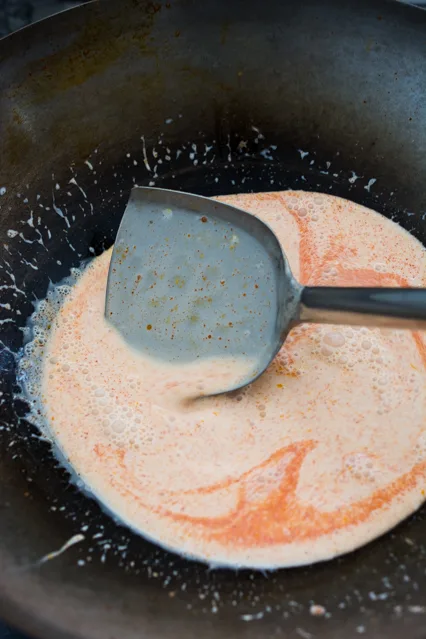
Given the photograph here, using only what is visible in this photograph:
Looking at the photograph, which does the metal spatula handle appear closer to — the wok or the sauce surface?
the sauce surface

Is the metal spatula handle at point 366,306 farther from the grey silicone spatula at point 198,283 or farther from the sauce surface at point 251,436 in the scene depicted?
the sauce surface at point 251,436

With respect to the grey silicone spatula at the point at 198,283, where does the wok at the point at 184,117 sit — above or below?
above

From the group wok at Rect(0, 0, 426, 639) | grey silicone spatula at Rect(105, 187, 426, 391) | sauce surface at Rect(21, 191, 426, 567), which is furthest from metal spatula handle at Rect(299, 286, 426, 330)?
wok at Rect(0, 0, 426, 639)

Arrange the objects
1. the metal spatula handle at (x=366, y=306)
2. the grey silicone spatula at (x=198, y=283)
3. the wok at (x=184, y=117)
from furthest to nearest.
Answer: the wok at (x=184, y=117) → the grey silicone spatula at (x=198, y=283) → the metal spatula handle at (x=366, y=306)

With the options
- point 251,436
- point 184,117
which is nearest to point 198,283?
point 251,436

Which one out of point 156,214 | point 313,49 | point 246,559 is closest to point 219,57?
point 313,49

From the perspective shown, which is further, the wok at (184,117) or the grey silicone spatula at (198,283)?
the wok at (184,117)

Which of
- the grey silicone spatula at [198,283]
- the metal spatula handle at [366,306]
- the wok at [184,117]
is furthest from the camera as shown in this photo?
the wok at [184,117]

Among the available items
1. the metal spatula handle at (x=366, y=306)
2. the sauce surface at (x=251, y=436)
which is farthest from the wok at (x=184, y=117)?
the metal spatula handle at (x=366, y=306)
